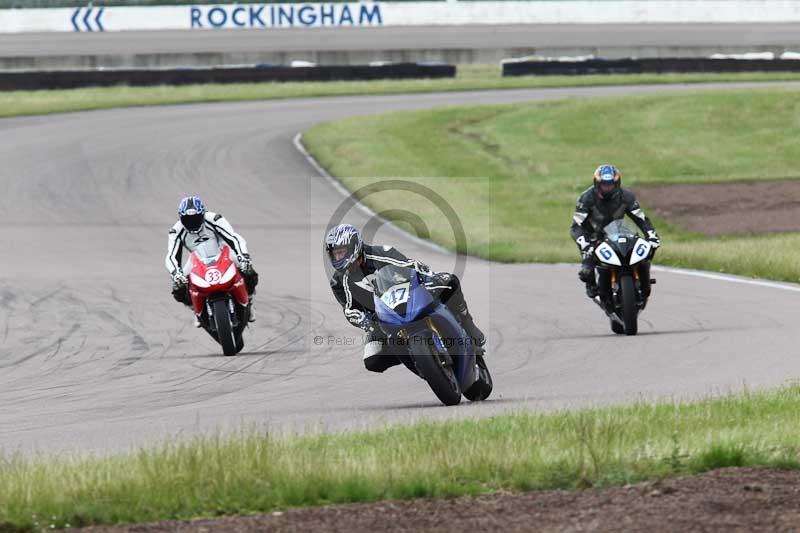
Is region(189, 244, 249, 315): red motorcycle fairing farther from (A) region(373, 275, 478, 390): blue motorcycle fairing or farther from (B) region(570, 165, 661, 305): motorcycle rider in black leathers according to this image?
(A) region(373, 275, 478, 390): blue motorcycle fairing

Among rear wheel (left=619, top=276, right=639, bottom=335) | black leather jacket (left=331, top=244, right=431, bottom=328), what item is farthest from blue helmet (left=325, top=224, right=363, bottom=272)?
rear wheel (left=619, top=276, right=639, bottom=335)

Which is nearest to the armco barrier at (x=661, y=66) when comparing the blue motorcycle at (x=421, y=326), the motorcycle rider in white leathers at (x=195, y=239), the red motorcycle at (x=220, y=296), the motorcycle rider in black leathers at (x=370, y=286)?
the motorcycle rider in white leathers at (x=195, y=239)

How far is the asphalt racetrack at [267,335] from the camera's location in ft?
33.3

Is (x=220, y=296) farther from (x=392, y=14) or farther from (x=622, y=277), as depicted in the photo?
(x=392, y=14)

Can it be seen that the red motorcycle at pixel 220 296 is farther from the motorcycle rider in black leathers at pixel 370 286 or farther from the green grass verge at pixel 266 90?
A: the green grass verge at pixel 266 90

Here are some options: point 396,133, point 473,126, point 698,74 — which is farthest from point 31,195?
point 698,74

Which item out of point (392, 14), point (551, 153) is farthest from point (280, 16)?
point (551, 153)

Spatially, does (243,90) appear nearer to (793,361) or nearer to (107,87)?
(107,87)

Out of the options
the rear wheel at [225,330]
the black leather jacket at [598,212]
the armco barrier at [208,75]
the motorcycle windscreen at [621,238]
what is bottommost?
the rear wheel at [225,330]

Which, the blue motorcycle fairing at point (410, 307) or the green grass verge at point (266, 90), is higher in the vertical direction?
the green grass verge at point (266, 90)

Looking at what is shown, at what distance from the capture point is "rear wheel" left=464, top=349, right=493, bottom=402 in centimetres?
1018

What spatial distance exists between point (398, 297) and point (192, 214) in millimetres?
4638

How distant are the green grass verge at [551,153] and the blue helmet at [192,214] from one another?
9526 millimetres

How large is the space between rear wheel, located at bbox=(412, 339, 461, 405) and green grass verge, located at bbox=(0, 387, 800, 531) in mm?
1089
